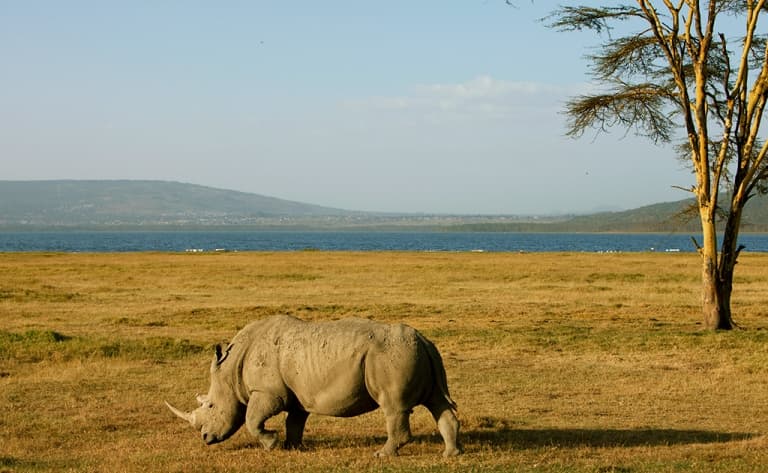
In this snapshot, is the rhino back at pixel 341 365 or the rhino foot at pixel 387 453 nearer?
the rhino back at pixel 341 365

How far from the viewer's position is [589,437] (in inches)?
480

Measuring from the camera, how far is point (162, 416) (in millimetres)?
13914

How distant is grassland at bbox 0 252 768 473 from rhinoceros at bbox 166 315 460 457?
0.37 meters

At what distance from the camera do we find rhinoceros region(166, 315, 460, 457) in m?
10.4

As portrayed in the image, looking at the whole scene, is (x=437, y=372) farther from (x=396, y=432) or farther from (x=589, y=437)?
(x=589, y=437)

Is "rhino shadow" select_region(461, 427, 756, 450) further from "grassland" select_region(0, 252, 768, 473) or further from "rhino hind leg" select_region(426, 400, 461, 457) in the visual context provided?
"rhino hind leg" select_region(426, 400, 461, 457)

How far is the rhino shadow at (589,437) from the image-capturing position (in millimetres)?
11742

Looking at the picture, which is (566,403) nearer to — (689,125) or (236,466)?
(236,466)

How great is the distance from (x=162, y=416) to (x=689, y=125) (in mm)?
15498

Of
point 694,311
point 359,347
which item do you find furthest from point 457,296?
point 359,347

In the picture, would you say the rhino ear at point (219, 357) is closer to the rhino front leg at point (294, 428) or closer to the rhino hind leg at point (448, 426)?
the rhino front leg at point (294, 428)

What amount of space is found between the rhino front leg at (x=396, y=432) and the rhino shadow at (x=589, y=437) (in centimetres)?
117

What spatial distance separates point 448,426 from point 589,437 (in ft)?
7.99

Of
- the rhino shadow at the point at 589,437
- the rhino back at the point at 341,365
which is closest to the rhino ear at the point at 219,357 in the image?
the rhino back at the point at 341,365
